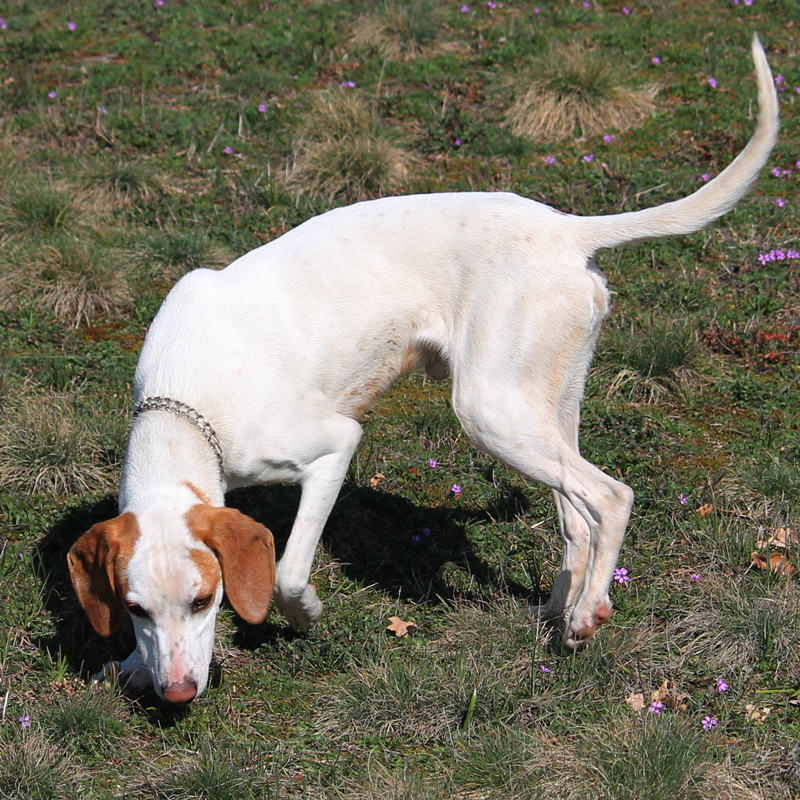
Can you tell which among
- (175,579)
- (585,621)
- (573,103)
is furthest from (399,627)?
(573,103)

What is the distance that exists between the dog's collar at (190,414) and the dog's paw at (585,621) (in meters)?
1.34

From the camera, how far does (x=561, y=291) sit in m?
3.36

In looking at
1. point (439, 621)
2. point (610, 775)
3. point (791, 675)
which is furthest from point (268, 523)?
point (791, 675)

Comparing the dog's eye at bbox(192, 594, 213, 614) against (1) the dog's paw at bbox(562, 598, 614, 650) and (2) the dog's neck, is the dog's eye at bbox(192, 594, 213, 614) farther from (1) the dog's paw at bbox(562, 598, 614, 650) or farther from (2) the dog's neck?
(1) the dog's paw at bbox(562, 598, 614, 650)

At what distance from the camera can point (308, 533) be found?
3.42m

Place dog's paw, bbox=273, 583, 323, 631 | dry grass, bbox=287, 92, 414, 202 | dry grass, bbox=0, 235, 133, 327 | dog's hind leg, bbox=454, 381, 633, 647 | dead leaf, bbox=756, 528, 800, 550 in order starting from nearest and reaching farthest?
dog's hind leg, bbox=454, 381, 633, 647 → dog's paw, bbox=273, 583, 323, 631 → dead leaf, bbox=756, 528, 800, 550 → dry grass, bbox=0, 235, 133, 327 → dry grass, bbox=287, 92, 414, 202

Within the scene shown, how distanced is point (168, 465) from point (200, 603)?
487mm

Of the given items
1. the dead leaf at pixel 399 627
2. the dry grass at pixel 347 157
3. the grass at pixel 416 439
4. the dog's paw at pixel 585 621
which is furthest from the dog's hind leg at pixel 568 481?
the dry grass at pixel 347 157

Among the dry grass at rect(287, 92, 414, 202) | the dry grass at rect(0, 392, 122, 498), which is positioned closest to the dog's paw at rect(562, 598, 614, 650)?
the dry grass at rect(0, 392, 122, 498)

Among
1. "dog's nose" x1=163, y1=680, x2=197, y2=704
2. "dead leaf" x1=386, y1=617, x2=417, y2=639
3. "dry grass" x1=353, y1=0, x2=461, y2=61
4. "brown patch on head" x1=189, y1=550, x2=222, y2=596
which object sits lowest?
"dead leaf" x1=386, y1=617, x2=417, y2=639

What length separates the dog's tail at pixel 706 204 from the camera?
126 inches

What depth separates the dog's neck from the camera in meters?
3.05

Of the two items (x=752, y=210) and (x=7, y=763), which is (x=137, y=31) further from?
(x=7, y=763)

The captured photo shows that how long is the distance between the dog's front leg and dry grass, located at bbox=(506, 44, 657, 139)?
4.51 metres
